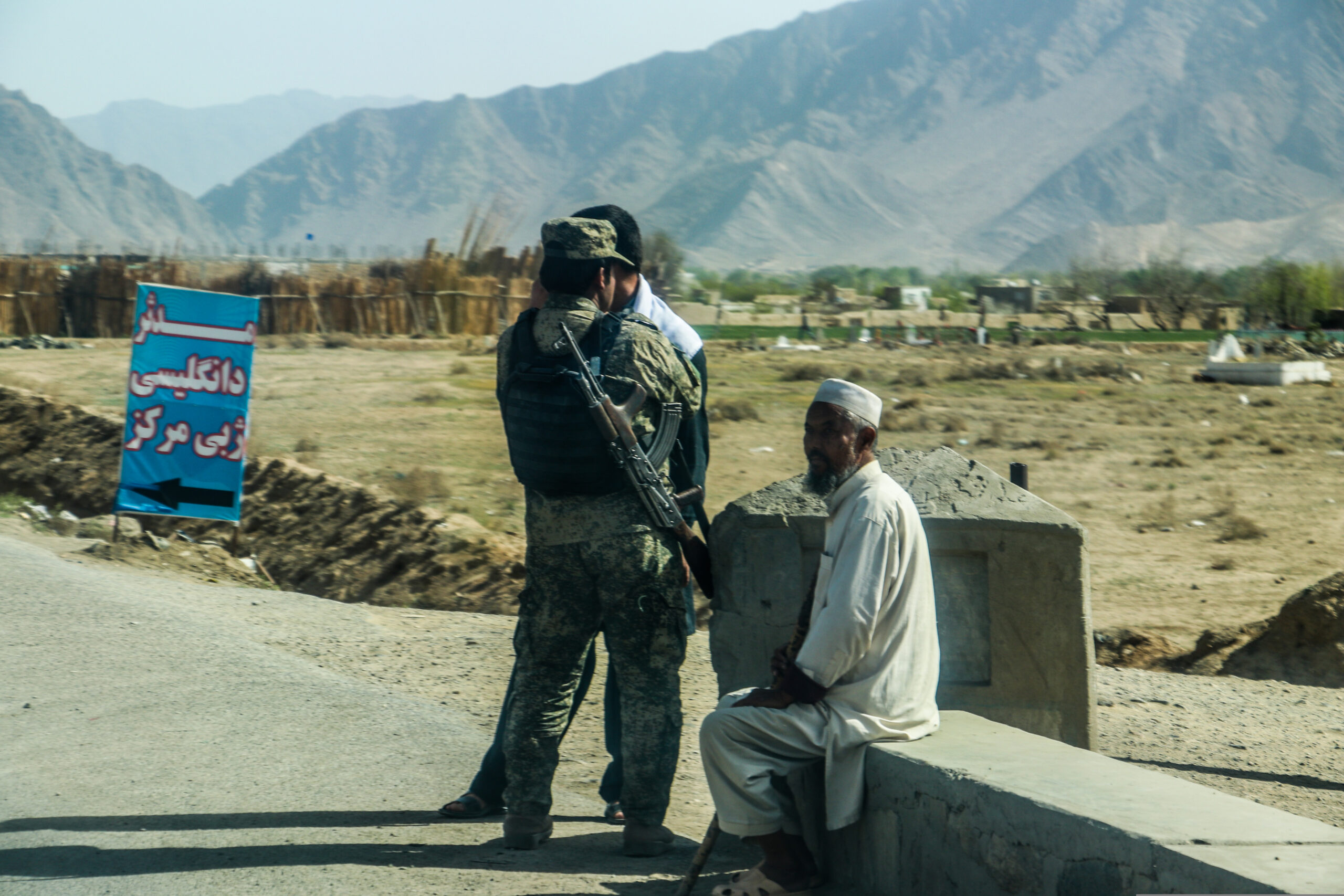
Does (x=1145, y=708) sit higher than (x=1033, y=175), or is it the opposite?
(x=1033, y=175)

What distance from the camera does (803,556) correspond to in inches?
167

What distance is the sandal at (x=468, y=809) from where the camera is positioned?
438 cm

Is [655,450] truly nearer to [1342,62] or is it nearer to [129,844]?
[129,844]

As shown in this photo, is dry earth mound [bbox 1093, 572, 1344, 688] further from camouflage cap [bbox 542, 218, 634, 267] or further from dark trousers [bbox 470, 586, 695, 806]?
camouflage cap [bbox 542, 218, 634, 267]

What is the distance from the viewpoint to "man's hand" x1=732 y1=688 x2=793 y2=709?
3451 millimetres

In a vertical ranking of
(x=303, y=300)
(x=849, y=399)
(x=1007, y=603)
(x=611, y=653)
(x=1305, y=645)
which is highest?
(x=303, y=300)

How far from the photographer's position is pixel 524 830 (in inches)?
159

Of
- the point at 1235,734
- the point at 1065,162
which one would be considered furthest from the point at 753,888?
the point at 1065,162

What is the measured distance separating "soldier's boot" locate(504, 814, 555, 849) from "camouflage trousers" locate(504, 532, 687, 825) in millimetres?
20

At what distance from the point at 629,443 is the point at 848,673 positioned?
909 millimetres

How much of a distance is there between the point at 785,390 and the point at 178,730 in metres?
19.5

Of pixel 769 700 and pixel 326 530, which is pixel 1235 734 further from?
pixel 326 530

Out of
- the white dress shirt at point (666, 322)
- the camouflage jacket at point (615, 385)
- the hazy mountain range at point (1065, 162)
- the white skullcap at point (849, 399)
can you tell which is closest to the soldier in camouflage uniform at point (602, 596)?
the camouflage jacket at point (615, 385)

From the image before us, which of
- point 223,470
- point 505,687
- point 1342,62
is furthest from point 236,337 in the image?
point 1342,62
